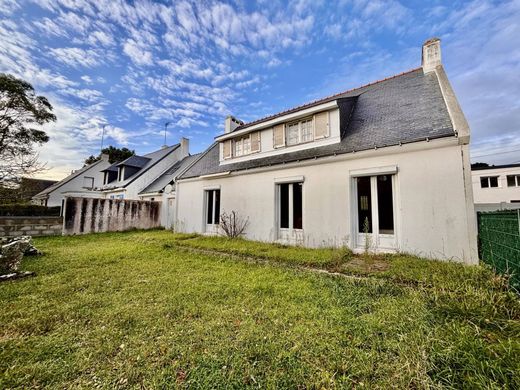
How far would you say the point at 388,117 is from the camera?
24.6 ft

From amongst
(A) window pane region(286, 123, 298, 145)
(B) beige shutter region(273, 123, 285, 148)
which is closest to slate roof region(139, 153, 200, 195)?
(B) beige shutter region(273, 123, 285, 148)

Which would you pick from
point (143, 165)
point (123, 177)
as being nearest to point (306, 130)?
point (143, 165)

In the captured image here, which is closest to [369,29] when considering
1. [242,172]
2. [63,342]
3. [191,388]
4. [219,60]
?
[219,60]

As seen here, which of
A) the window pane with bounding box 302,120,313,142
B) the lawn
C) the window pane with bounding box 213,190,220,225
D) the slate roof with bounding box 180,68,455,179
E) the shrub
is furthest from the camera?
the window pane with bounding box 213,190,220,225

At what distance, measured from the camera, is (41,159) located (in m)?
8.98

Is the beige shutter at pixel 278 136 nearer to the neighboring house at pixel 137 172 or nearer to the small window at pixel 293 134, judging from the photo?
the small window at pixel 293 134

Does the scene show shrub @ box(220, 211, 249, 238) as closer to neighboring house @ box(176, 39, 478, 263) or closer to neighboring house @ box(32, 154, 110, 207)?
neighboring house @ box(176, 39, 478, 263)

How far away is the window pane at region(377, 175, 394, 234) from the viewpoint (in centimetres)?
636

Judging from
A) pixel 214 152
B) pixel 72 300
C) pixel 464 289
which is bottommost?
pixel 72 300

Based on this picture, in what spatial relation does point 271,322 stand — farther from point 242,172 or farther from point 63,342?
point 242,172

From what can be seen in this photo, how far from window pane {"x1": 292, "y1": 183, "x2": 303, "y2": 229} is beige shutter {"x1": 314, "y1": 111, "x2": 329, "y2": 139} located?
7.36 feet

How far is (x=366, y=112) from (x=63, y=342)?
10.5m

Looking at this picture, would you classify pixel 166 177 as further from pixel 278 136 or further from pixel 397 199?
pixel 397 199

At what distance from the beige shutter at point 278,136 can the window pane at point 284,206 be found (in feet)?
7.18
